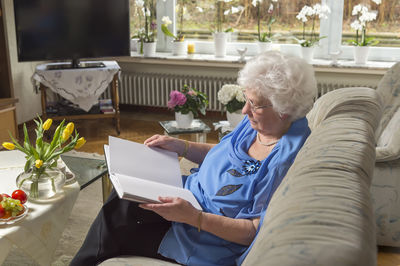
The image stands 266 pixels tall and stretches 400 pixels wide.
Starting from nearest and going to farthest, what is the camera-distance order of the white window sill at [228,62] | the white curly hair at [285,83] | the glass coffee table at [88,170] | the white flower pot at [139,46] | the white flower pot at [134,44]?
the white curly hair at [285,83] < the glass coffee table at [88,170] < the white window sill at [228,62] < the white flower pot at [139,46] < the white flower pot at [134,44]

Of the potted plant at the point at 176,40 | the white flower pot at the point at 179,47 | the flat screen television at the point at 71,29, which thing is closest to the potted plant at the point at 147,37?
the potted plant at the point at 176,40

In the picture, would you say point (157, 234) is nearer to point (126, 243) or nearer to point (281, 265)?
point (126, 243)

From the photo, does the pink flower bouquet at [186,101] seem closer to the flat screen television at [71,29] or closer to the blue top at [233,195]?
the blue top at [233,195]

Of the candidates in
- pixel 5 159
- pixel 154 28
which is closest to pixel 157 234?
pixel 5 159

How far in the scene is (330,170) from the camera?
34.1 inches

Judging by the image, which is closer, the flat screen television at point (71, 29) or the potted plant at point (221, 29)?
the flat screen television at point (71, 29)

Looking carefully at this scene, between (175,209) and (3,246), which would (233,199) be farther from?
(3,246)

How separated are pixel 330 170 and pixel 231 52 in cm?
421

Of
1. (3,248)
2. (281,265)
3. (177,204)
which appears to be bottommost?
(3,248)

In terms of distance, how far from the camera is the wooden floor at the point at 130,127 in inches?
171

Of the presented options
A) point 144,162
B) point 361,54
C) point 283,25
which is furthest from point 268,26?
point 144,162

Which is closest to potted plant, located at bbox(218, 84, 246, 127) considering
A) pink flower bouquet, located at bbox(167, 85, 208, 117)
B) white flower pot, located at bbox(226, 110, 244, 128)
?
white flower pot, located at bbox(226, 110, 244, 128)

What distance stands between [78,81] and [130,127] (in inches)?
32.0

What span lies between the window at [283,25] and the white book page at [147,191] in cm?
340
